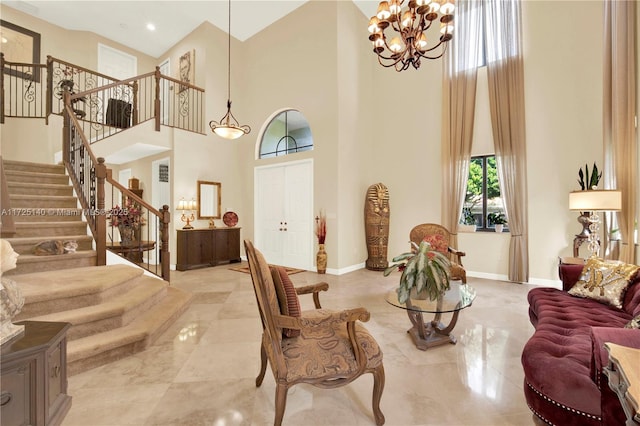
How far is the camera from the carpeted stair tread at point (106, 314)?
2366 millimetres

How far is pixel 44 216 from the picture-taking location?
3682mm

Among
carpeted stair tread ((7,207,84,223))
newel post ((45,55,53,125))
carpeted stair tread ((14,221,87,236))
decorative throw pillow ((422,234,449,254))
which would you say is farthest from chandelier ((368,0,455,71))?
newel post ((45,55,53,125))

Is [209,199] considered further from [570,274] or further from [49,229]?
[570,274]

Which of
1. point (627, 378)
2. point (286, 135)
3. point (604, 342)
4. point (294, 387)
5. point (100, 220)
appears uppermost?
point (286, 135)

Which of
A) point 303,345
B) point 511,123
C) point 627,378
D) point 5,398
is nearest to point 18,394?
point 5,398

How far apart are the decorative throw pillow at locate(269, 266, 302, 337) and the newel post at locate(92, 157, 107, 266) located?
2.94 m

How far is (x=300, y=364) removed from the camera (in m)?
1.58

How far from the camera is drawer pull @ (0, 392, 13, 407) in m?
1.18

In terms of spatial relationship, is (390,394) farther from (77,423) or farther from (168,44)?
(168,44)

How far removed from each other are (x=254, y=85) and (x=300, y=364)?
7210 millimetres

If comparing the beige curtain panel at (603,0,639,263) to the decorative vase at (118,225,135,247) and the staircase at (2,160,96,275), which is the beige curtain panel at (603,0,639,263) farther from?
the decorative vase at (118,225,135,247)

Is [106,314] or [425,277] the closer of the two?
[425,277]

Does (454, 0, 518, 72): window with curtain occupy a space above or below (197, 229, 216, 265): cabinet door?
above

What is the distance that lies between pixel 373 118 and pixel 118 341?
20.4 ft
